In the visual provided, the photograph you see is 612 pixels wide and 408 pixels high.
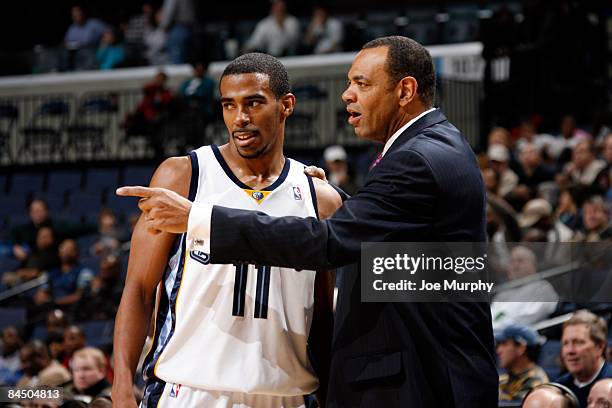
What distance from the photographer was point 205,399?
134 inches

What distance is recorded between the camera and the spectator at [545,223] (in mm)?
8344

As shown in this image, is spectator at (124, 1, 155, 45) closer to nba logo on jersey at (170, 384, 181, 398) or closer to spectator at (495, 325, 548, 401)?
spectator at (495, 325, 548, 401)

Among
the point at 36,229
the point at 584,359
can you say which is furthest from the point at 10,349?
the point at 584,359

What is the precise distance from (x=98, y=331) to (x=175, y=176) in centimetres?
612

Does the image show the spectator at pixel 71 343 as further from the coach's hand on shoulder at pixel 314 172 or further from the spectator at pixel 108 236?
the coach's hand on shoulder at pixel 314 172

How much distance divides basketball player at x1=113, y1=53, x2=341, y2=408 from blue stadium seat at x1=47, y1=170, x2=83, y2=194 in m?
10.0

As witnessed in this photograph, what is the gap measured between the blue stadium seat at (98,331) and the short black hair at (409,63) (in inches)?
244

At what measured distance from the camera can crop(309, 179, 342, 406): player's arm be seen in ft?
11.9

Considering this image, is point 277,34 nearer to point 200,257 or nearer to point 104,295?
point 104,295

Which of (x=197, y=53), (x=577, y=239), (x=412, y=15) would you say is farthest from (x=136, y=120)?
(x=577, y=239)

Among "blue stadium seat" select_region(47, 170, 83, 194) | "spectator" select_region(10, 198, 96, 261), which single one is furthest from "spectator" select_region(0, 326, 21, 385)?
"blue stadium seat" select_region(47, 170, 83, 194)

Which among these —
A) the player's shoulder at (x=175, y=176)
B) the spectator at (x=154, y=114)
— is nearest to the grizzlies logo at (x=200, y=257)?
the player's shoulder at (x=175, y=176)

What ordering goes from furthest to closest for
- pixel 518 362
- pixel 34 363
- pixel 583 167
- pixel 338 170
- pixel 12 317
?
pixel 338 170 → pixel 12 317 → pixel 583 167 → pixel 34 363 → pixel 518 362

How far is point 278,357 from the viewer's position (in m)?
3.48
